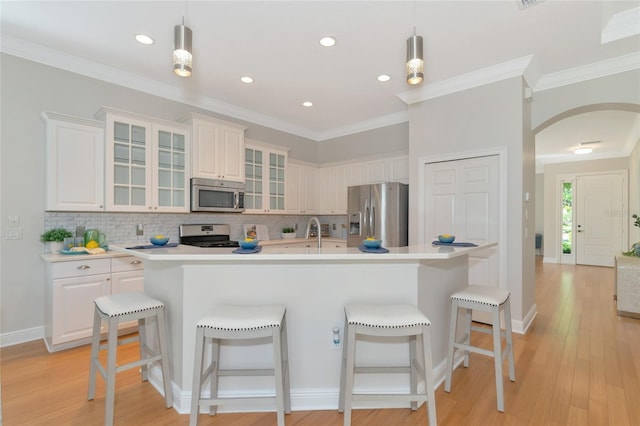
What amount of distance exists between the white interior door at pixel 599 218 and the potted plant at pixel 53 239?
10390 mm

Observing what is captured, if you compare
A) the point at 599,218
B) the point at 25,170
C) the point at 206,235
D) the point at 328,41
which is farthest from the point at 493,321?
the point at 599,218

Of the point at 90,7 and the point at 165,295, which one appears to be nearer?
the point at 165,295

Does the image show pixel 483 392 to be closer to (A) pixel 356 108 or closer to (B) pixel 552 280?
(A) pixel 356 108

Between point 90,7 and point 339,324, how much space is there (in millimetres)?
3117

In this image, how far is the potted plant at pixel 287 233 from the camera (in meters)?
5.48

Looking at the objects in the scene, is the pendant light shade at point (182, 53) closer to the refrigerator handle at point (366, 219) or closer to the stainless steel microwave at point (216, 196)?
the stainless steel microwave at point (216, 196)

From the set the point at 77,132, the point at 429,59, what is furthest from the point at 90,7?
the point at 429,59

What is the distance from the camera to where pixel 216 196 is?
4129mm

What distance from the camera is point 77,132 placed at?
10.4 ft

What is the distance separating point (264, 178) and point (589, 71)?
4.19 metres

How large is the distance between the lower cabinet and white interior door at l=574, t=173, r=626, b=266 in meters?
9.90

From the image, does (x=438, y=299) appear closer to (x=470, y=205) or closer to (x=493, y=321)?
(x=493, y=321)

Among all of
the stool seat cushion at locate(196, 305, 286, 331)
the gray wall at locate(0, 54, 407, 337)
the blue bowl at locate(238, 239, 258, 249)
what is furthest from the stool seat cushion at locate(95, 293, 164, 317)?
the gray wall at locate(0, 54, 407, 337)

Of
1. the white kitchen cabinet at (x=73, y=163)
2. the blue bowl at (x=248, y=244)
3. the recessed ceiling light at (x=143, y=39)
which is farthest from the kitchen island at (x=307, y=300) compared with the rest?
the recessed ceiling light at (x=143, y=39)
